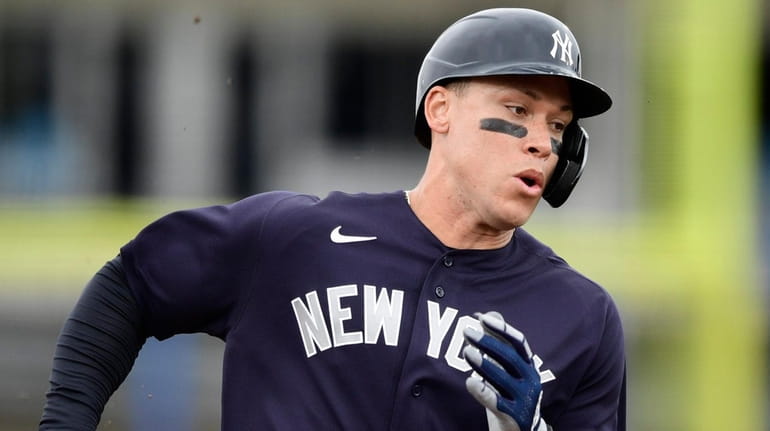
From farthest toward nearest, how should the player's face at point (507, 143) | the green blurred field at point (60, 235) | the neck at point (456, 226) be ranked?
the green blurred field at point (60, 235) → the neck at point (456, 226) → the player's face at point (507, 143)

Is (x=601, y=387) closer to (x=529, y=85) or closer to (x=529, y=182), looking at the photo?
(x=529, y=182)

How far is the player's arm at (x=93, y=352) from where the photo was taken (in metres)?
2.98

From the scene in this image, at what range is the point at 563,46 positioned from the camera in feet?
10.4

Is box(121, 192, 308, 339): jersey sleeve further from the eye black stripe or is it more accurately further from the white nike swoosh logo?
the eye black stripe

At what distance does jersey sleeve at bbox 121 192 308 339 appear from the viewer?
310 cm

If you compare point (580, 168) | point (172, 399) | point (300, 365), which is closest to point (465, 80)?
point (580, 168)

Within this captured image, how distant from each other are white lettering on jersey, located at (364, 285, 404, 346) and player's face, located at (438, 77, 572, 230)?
0.95ft

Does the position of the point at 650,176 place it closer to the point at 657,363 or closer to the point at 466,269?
the point at 657,363

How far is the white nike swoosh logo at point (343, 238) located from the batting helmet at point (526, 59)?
15.9 inches

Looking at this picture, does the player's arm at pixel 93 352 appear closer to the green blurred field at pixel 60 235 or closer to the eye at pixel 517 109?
the eye at pixel 517 109

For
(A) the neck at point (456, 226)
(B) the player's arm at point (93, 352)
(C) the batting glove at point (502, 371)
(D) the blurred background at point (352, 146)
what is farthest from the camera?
(D) the blurred background at point (352, 146)

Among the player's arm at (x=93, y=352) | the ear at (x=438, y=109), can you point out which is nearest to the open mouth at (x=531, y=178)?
the ear at (x=438, y=109)

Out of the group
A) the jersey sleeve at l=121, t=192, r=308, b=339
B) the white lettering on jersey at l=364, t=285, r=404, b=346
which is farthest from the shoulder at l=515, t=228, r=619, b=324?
the jersey sleeve at l=121, t=192, r=308, b=339

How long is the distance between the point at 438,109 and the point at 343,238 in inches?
15.6
